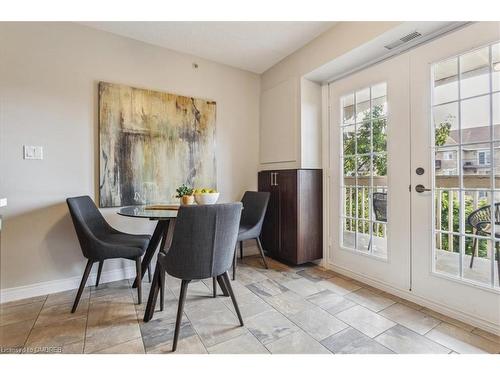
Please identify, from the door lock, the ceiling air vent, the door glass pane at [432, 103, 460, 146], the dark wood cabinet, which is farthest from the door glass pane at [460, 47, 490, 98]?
the dark wood cabinet

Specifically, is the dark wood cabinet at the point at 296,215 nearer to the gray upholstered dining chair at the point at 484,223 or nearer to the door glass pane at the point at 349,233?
the door glass pane at the point at 349,233

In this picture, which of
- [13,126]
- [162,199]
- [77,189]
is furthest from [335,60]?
[13,126]

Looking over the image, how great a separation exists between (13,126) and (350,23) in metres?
3.00

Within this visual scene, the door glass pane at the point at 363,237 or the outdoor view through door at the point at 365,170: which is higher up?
the outdoor view through door at the point at 365,170

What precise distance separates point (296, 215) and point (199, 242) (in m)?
1.44

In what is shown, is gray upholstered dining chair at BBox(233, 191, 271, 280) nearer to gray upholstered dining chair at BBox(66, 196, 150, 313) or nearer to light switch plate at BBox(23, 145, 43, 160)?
gray upholstered dining chair at BBox(66, 196, 150, 313)

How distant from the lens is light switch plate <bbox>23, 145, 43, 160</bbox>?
200cm

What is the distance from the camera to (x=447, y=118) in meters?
1.78

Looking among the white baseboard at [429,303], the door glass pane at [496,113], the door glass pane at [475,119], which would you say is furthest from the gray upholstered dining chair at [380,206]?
the door glass pane at [496,113]

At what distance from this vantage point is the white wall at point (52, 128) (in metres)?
1.96

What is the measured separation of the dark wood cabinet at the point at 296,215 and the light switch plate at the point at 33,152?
2.28 m

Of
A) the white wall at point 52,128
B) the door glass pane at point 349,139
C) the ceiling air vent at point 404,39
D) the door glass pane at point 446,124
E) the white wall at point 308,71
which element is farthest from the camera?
the door glass pane at point 349,139

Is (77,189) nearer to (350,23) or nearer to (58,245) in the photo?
(58,245)

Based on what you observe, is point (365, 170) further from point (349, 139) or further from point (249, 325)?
point (249, 325)
